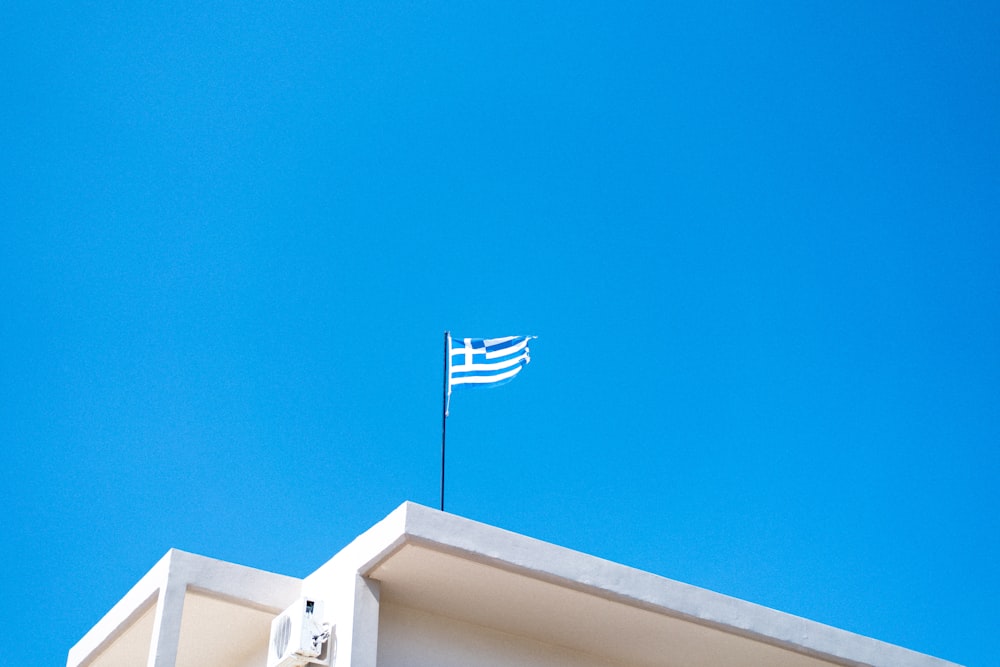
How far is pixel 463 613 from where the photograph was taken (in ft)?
30.2

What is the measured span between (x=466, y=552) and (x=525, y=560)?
20.7 inches

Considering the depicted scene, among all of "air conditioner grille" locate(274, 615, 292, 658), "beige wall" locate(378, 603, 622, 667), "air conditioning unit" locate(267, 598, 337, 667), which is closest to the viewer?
"air conditioning unit" locate(267, 598, 337, 667)

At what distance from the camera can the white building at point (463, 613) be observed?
8344mm

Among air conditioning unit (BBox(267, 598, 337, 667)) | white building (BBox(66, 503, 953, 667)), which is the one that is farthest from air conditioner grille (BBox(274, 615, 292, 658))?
white building (BBox(66, 503, 953, 667))

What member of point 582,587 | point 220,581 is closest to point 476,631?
point 582,587

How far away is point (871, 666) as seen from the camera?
10.3 metres

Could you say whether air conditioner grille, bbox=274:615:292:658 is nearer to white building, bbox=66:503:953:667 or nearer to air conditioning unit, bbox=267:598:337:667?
air conditioning unit, bbox=267:598:337:667

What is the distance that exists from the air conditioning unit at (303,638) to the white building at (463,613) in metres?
0.06

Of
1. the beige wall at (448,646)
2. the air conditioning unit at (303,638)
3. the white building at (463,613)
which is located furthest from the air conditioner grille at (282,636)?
the beige wall at (448,646)

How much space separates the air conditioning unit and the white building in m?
0.06

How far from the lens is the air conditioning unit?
830 cm

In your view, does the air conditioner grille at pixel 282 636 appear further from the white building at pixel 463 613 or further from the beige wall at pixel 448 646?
the beige wall at pixel 448 646

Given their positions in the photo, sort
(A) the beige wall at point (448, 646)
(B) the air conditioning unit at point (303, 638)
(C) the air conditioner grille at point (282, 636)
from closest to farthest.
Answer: (B) the air conditioning unit at point (303, 638)
(C) the air conditioner grille at point (282, 636)
(A) the beige wall at point (448, 646)

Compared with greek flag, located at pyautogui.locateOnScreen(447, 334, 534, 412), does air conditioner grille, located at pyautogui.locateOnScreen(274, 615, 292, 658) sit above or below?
below
